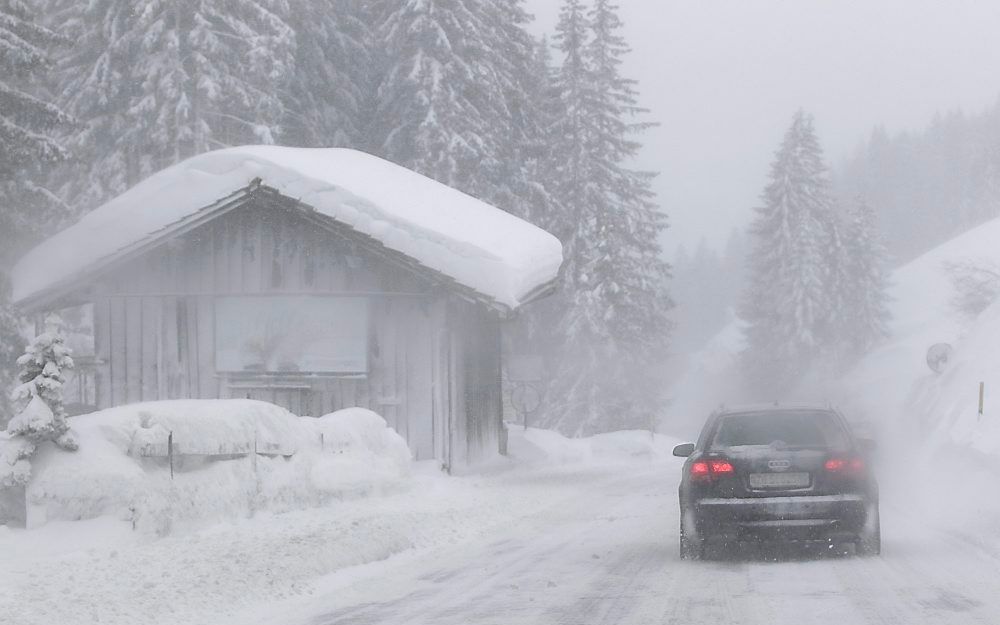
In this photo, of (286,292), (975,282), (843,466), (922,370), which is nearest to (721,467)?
(843,466)

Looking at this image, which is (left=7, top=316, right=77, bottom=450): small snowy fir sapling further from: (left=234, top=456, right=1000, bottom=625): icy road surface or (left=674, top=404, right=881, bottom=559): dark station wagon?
(left=674, top=404, right=881, bottom=559): dark station wagon

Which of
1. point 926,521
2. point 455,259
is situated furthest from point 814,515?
point 455,259

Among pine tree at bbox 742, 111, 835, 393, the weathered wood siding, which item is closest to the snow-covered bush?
pine tree at bbox 742, 111, 835, 393

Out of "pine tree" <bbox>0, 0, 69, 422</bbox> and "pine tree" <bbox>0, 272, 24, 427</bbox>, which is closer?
"pine tree" <bbox>0, 0, 69, 422</bbox>

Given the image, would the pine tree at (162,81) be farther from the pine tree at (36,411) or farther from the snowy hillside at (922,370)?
the pine tree at (36,411)

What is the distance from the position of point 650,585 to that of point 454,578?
166 cm

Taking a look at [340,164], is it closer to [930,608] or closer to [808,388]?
[930,608]

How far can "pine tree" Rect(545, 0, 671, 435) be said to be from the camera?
45219 millimetres

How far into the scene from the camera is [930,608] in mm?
8703

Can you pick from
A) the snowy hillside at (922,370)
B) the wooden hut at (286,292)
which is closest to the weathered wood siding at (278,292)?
the wooden hut at (286,292)

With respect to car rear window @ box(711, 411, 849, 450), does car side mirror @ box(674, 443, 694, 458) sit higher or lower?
lower

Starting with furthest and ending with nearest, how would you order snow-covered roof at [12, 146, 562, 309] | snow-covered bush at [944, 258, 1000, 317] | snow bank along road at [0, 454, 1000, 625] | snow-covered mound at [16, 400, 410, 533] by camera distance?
snow-covered bush at [944, 258, 1000, 317] < snow-covered roof at [12, 146, 562, 309] < snow-covered mound at [16, 400, 410, 533] < snow bank along road at [0, 454, 1000, 625]

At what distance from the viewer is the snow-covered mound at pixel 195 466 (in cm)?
1087

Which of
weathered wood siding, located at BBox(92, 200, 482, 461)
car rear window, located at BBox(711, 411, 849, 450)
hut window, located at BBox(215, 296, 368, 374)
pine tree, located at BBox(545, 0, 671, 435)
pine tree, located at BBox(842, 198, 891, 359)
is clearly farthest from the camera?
pine tree, located at BBox(842, 198, 891, 359)
